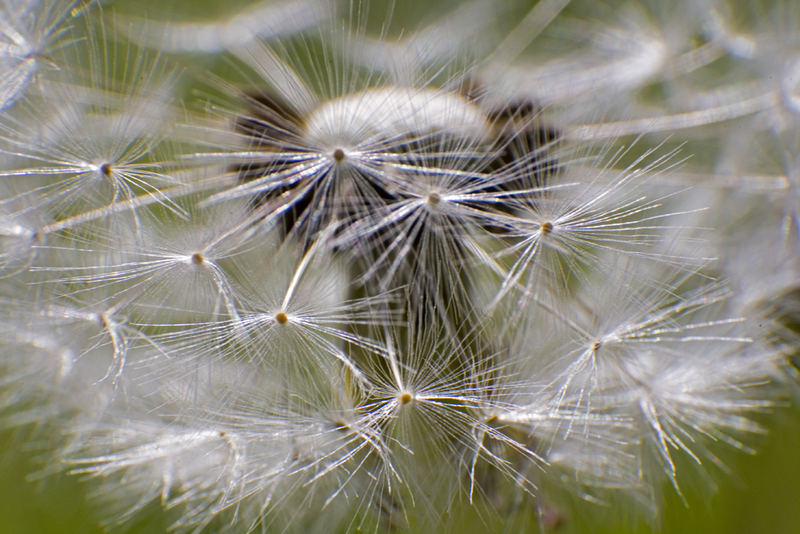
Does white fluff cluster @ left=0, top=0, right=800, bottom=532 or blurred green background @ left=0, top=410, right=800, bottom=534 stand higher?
white fluff cluster @ left=0, top=0, right=800, bottom=532

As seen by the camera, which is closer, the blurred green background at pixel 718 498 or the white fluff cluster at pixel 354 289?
the white fluff cluster at pixel 354 289

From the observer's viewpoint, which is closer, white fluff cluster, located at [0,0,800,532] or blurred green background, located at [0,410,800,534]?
white fluff cluster, located at [0,0,800,532]

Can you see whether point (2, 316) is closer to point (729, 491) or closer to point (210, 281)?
point (210, 281)

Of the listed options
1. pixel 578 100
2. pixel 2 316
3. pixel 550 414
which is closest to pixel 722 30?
pixel 578 100

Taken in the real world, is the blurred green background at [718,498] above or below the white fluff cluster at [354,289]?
below

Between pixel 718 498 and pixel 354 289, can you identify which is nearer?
pixel 354 289

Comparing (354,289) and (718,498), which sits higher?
(354,289)

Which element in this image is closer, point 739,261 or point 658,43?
point 739,261

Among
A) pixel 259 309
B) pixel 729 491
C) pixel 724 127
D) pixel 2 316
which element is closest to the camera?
pixel 259 309
